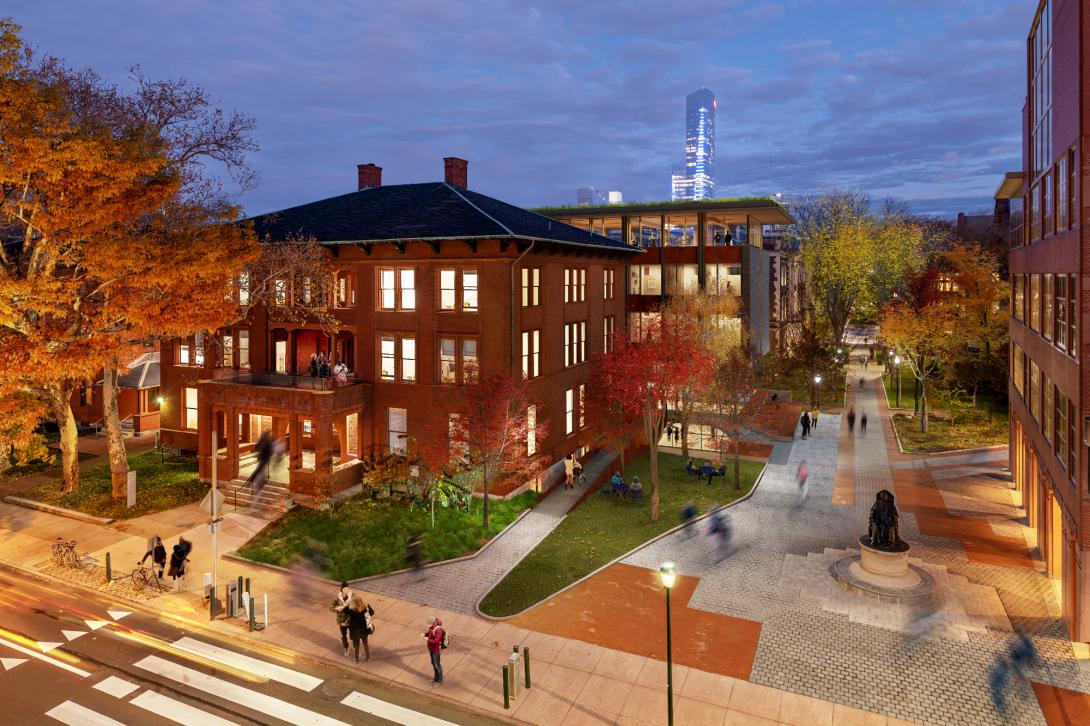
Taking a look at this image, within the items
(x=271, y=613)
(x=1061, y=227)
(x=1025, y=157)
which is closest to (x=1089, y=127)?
(x=1061, y=227)

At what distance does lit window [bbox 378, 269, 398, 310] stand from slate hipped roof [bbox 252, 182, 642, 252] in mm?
1996

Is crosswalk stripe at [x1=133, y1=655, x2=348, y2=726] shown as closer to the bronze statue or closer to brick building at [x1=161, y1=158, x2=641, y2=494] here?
brick building at [x1=161, y1=158, x2=641, y2=494]

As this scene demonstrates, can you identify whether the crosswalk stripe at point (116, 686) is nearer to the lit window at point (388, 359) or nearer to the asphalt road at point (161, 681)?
the asphalt road at point (161, 681)

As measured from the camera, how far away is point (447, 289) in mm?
29531

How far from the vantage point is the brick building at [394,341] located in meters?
28.5

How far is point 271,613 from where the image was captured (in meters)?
18.8

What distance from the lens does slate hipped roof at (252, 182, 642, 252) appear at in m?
28.2

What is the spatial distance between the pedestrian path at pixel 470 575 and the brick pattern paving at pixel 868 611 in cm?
435

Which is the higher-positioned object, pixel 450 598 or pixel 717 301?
pixel 717 301

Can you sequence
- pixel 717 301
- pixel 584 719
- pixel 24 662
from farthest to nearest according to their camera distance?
pixel 717 301 < pixel 24 662 < pixel 584 719

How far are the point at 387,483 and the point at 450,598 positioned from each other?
9409 millimetres

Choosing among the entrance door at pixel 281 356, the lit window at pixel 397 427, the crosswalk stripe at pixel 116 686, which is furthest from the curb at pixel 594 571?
the entrance door at pixel 281 356

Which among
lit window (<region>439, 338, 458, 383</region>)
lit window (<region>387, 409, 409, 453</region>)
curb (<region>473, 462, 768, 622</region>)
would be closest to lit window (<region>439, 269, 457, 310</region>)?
lit window (<region>439, 338, 458, 383</region>)

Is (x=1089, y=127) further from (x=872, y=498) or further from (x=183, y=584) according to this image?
(x=183, y=584)
